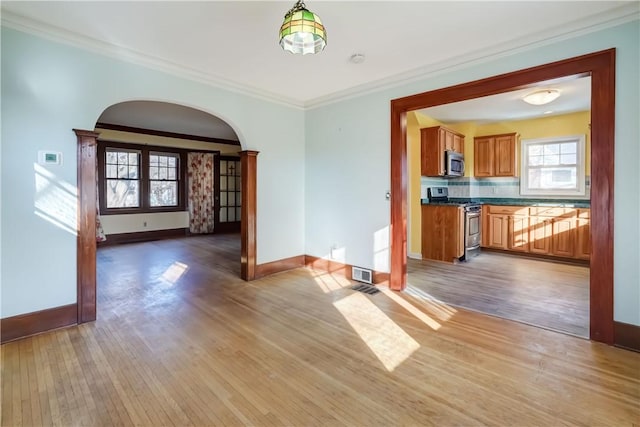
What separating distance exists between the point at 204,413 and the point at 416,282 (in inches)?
123

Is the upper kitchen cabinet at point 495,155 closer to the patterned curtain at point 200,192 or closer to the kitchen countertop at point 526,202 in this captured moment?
the kitchen countertop at point 526,202

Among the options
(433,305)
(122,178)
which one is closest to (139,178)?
(122,178)

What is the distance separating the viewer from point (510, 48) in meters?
2.87

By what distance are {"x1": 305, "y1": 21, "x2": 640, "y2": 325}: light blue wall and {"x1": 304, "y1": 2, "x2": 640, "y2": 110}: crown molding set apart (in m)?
0.04

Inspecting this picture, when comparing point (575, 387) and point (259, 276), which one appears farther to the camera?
point (259, 276)

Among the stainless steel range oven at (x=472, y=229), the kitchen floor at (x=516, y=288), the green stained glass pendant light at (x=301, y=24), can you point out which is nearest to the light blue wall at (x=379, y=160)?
the kitchen floor at (x=516, y=288)

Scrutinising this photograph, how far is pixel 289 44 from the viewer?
2.08 metres

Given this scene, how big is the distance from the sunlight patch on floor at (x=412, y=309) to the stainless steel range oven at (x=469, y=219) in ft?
7.41

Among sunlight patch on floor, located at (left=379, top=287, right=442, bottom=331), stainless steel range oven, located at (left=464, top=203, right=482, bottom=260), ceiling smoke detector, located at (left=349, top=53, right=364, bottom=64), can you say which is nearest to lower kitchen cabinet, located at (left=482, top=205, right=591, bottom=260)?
stainless steel range oven, located at (left=464, top=203, right=482, bottom=260)

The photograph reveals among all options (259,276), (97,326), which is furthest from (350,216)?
(97,326)

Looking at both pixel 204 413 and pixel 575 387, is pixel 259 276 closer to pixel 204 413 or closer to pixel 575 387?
pixel 204 413

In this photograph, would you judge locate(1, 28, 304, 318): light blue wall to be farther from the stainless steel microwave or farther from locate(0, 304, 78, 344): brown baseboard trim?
the stainless steel microwave

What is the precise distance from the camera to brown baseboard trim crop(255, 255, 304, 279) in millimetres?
4354

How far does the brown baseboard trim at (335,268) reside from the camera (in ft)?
13.1
